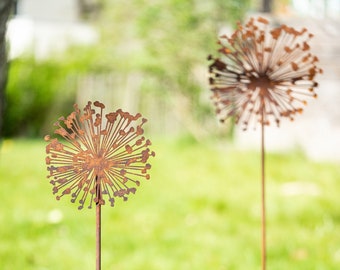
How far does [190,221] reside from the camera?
3.90 metres

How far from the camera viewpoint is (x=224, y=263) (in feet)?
9.84

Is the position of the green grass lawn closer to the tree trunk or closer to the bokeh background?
the bokeh background

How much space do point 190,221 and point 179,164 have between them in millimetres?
2274

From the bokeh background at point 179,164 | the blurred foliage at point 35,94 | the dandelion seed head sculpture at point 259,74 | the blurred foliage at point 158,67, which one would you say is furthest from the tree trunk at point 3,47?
the blurred foliage at point 35,94

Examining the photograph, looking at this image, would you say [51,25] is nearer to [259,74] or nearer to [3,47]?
[3,47]

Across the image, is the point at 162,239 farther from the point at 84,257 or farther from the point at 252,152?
the point at 252,152

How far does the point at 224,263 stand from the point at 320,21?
156 inches

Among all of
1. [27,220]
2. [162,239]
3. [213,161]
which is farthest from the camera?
[213,161]

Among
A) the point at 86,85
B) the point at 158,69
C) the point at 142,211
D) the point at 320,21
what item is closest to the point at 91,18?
the point at 86,85

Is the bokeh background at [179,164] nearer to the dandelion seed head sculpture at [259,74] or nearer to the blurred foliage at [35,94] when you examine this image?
the blurred foliage at [35,94]

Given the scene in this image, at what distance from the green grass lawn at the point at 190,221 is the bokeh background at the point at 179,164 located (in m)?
0.01

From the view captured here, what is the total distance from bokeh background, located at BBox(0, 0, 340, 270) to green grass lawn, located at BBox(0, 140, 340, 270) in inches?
0.4

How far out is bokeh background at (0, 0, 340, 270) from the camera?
3.21m

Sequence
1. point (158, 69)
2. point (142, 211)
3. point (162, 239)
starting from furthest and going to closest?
point (158, 69)
point (142, 211)
point (162, 239)
